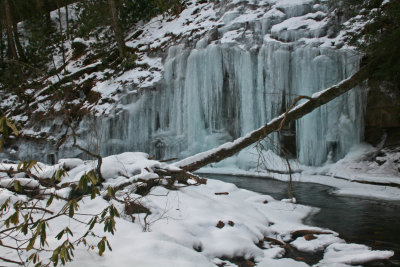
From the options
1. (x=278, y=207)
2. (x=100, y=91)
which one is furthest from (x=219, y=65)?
(x=278, y=207)

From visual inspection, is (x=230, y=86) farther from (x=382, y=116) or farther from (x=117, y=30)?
(x=117, y=30)

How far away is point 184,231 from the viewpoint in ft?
11.6

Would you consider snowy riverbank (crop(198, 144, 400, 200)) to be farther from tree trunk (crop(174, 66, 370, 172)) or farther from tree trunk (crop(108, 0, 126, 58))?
tree trunk (crop(108, 0, 126, 58))

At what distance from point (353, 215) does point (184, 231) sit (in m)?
3.20

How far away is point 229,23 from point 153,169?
Answer: 862cm

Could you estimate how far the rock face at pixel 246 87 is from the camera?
913 cm

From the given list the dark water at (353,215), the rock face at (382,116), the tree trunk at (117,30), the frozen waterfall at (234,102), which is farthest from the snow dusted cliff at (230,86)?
the dark water at (353,215)

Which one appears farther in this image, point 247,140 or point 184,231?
point 247,140

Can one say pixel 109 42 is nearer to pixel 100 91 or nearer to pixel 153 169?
pixel 100 91

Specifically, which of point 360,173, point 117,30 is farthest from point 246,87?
point 117,30

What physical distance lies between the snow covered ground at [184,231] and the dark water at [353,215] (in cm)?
29

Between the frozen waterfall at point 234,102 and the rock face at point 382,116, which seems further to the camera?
the frozen waterfall at point 234,102

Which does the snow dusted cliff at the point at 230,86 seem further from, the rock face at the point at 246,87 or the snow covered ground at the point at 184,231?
the snow covered ground at the point at 184,231

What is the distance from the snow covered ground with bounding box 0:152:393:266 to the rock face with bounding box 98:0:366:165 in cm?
445
